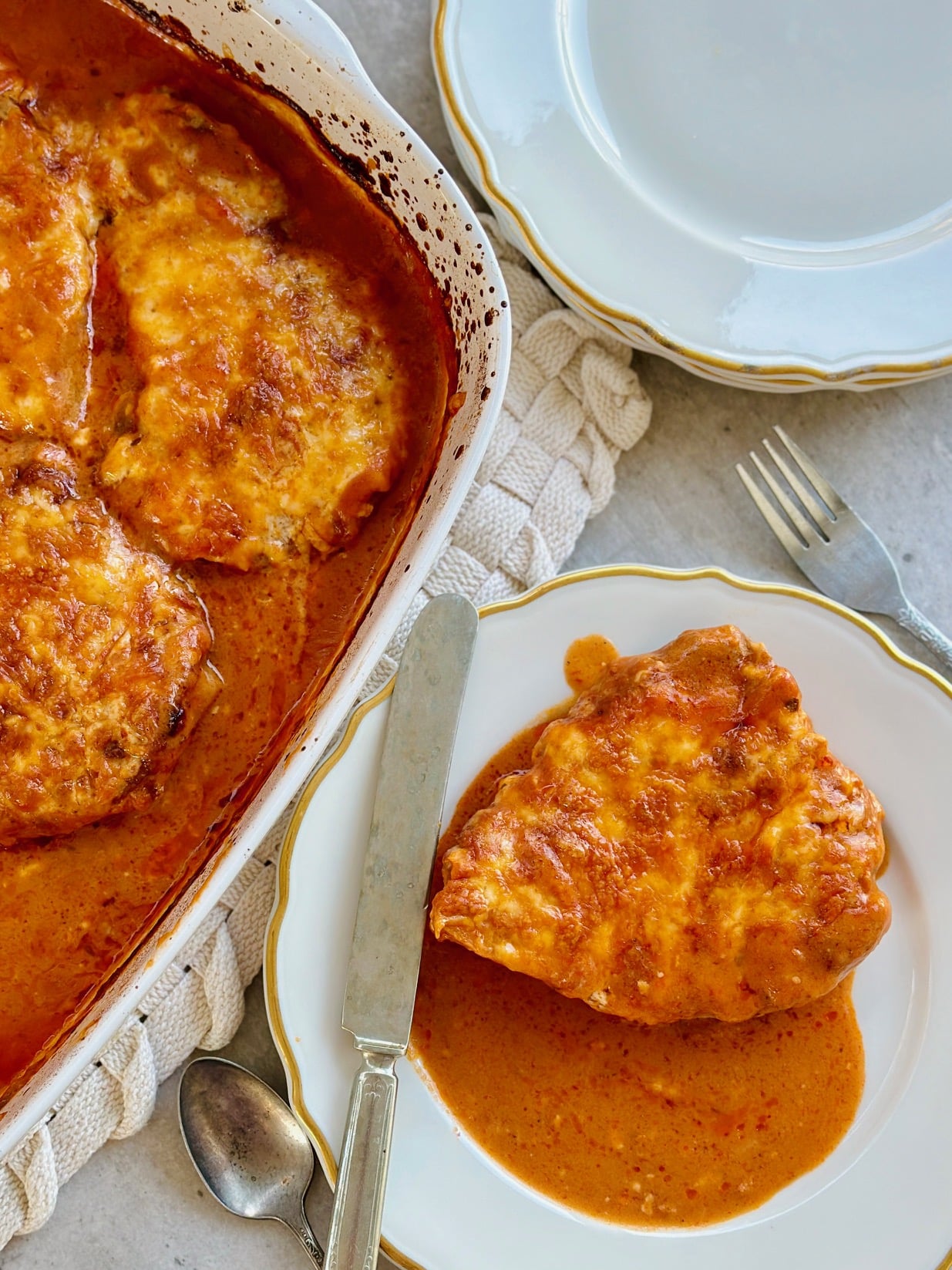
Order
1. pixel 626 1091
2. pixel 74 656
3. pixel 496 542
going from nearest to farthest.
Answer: pixel 74 656 → pixel 626 1091 → pixel 496 542

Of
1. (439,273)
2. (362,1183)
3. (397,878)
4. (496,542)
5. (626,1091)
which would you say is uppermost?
(439,273)

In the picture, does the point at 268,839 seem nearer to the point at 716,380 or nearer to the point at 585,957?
the point at 585,957

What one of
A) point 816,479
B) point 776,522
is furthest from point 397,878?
point 816,479

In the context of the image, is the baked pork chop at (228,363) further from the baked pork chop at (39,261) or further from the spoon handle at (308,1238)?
the spoon handle at (308,1238)

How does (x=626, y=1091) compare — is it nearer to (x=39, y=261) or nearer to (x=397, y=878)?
(x=397, y=878)

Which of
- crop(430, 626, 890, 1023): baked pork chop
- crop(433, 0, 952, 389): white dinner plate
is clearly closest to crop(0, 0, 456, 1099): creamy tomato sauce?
crop(433, 0, 952, 389): white dinner plate

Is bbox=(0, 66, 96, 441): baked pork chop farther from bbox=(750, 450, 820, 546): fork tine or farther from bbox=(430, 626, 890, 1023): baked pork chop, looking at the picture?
bbox=(750, 450, 820, 546): fork tine

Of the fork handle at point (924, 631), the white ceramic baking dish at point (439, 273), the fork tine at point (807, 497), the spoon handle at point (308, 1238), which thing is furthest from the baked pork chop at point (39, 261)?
the fork handle at point (924, 631)
